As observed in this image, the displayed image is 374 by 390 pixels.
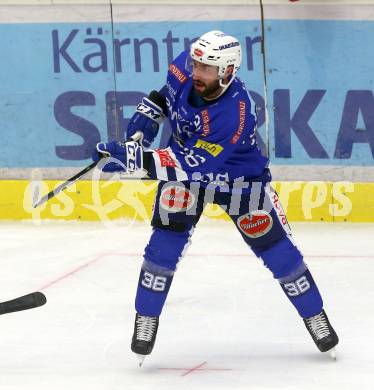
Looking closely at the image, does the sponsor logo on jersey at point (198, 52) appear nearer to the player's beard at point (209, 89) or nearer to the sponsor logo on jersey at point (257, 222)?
the player's beard at point (209, 89)

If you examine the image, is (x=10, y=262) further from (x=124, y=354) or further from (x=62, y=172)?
(x=124, y=354)

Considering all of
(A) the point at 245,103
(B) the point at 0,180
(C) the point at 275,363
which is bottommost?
(C) the point at 275,363

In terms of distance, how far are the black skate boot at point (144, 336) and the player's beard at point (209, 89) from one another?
803 mm

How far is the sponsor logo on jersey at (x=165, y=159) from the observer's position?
3.47m

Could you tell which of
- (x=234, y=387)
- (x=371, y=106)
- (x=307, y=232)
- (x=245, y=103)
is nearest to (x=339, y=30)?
(x=371, y=106)

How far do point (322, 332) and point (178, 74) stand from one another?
1042 millimetres

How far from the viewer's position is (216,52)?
135 inches

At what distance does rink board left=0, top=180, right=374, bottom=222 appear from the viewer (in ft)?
20.7

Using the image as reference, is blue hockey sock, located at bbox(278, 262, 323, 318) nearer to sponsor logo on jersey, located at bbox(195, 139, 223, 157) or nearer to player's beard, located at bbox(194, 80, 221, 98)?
sponsor logo on jersey, located at bbox(195, 139, 223, 157)

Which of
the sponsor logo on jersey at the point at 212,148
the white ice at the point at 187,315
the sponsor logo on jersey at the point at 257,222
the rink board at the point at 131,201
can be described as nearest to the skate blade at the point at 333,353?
the white ice at the point at 187,315

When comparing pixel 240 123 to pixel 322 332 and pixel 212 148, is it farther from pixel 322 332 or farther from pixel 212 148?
pixel 322 332

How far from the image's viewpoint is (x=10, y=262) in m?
5.45

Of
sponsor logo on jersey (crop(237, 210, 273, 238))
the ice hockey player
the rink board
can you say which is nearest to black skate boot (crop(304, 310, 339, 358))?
the ice hockey player

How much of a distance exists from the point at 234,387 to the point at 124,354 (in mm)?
557
